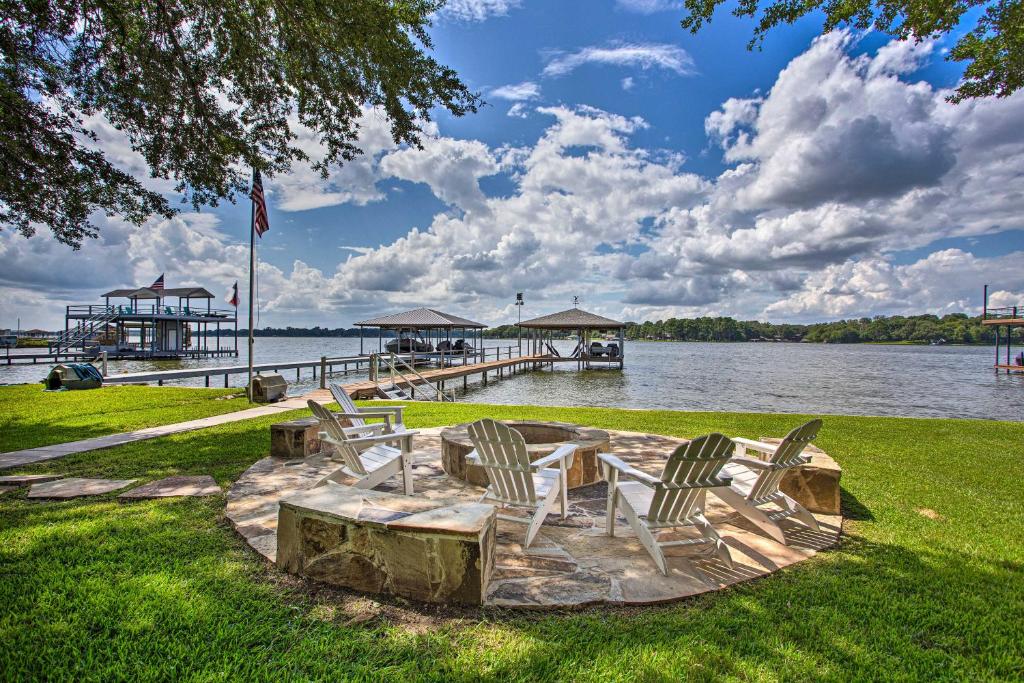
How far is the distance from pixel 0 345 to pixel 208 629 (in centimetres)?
7303

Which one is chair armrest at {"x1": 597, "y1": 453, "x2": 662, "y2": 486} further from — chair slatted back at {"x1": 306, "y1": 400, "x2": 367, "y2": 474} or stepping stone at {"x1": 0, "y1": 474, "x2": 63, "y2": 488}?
stepping stone at {"x1": 0, "y1": 474, "x2": 63, "y2": 488}

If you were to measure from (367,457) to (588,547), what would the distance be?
2.23 m

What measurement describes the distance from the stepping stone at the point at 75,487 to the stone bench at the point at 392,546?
2.75 m

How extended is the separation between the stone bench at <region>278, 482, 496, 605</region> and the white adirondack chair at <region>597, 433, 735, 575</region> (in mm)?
1047

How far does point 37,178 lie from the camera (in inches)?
286

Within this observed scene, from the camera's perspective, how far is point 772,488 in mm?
3686

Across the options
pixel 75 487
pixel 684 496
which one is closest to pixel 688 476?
pixel 684 496

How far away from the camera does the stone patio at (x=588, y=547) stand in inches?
106

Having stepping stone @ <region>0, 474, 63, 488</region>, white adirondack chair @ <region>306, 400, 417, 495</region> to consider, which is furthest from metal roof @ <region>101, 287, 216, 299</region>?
white adirondack chair @ <region>306, 400, 417, 495</region>

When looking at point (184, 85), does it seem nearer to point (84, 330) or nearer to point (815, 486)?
point (815, 486)

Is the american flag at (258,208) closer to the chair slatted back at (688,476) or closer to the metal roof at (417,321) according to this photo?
the chair slatted back at (688,476)

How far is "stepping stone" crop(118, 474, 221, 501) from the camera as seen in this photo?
4141 millimetres

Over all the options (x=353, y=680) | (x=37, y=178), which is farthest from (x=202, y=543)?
(x=37, y=178)

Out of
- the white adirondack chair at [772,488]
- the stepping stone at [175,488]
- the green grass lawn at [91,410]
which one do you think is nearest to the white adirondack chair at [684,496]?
the white adirondack chair at [772,488]
